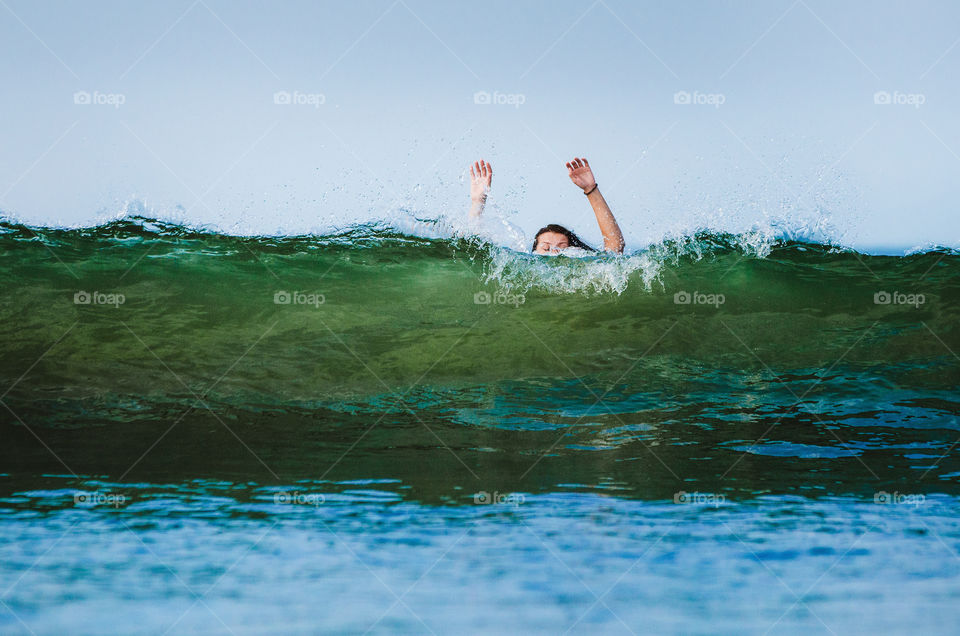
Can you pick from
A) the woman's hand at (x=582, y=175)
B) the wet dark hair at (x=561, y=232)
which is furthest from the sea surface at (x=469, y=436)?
the woman's hand at (x=582, y=175)

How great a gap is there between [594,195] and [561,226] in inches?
17.7

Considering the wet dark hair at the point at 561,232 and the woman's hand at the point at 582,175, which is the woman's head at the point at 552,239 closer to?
the wet dark hair at the point at 561,232

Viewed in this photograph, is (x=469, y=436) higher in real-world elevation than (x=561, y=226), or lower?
lower

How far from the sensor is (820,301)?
7.94m

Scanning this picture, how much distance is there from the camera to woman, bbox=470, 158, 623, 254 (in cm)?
650

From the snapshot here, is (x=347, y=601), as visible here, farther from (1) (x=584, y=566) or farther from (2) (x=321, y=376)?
(2) (x=321, y=376)

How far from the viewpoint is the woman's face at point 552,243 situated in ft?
22.2

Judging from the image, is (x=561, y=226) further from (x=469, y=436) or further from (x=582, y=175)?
(x=469, y=436)

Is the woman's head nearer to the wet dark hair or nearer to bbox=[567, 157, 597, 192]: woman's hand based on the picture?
the wet dark hair

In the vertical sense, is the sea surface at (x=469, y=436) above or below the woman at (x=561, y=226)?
below

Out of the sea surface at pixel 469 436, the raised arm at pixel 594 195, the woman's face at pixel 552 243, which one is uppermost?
the raised arm at pixel 594 195

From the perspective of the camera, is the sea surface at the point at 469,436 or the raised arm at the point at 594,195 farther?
the raised arm at the point at 594,195

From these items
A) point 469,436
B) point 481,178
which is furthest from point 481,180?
point 469,436

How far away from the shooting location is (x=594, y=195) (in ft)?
21.5
